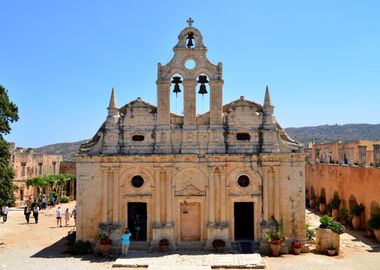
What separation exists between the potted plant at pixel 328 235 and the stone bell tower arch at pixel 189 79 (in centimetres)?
739

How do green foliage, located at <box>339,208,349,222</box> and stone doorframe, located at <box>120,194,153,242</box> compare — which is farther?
green foliage, located at <box>339,208,349,222</box>

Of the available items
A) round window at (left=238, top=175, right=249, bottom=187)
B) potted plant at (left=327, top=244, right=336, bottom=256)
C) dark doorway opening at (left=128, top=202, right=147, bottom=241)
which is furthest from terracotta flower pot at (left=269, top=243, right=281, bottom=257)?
dark doorway opening at (left=128, top=202, right=147, bottom=241)

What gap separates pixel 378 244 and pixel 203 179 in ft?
34.6

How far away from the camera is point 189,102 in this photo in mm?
21844

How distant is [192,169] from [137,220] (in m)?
4.06

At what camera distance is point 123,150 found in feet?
72.0

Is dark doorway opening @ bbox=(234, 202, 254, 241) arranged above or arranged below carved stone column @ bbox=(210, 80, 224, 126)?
below

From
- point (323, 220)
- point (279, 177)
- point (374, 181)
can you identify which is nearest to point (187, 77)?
point (279, 177)

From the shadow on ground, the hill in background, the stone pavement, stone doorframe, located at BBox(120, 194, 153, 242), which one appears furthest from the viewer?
the hill in background

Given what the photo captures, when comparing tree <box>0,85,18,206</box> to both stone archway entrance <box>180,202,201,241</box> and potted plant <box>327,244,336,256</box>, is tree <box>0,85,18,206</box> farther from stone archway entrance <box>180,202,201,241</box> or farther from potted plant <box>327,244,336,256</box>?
potted plant <box>327,244,336,256</box>

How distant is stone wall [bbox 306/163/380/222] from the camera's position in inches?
995

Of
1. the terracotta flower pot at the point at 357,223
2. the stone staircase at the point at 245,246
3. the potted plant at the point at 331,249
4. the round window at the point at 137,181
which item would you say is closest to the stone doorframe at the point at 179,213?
the stone staircase at the point at 245,246

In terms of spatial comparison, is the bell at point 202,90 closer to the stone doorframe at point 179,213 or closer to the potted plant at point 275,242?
the stone doorframe at point 179,213

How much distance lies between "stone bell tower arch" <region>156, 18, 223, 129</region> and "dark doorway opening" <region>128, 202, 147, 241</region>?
449cm
